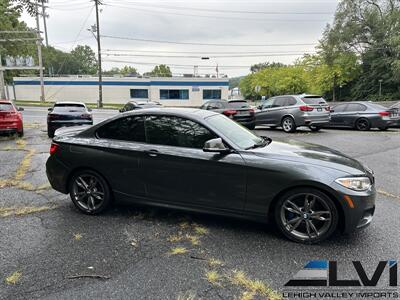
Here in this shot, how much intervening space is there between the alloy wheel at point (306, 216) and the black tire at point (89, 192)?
2492 mm

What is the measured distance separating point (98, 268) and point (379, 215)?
152 inches

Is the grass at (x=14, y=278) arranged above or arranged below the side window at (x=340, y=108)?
below

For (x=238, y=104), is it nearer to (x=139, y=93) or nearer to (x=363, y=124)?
(x=363, y=124)

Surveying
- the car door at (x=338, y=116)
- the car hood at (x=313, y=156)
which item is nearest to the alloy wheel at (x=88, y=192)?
the car hood at (x=313, y=156)

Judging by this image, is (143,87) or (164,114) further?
(143,87)

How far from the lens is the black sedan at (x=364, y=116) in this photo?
14.1 m

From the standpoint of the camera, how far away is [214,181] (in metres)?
3.87

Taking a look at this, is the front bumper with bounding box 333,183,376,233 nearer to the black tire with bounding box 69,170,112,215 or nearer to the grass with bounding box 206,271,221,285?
the grass with bounding box 206,271,221,285

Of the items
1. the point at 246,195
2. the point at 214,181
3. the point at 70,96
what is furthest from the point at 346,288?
the point at 70,96

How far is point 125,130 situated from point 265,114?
10.6 metres

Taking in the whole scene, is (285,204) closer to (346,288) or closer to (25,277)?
(346,288)

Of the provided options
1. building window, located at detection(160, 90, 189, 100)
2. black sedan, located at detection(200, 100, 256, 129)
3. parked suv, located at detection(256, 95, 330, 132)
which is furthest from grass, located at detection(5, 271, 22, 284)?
building window, located at detection(160, 90, 189, 100)

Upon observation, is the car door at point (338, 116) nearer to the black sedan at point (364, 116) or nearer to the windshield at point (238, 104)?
the black sedan at point (364, 116)

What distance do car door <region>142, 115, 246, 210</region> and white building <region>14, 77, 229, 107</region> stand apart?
44620mm
